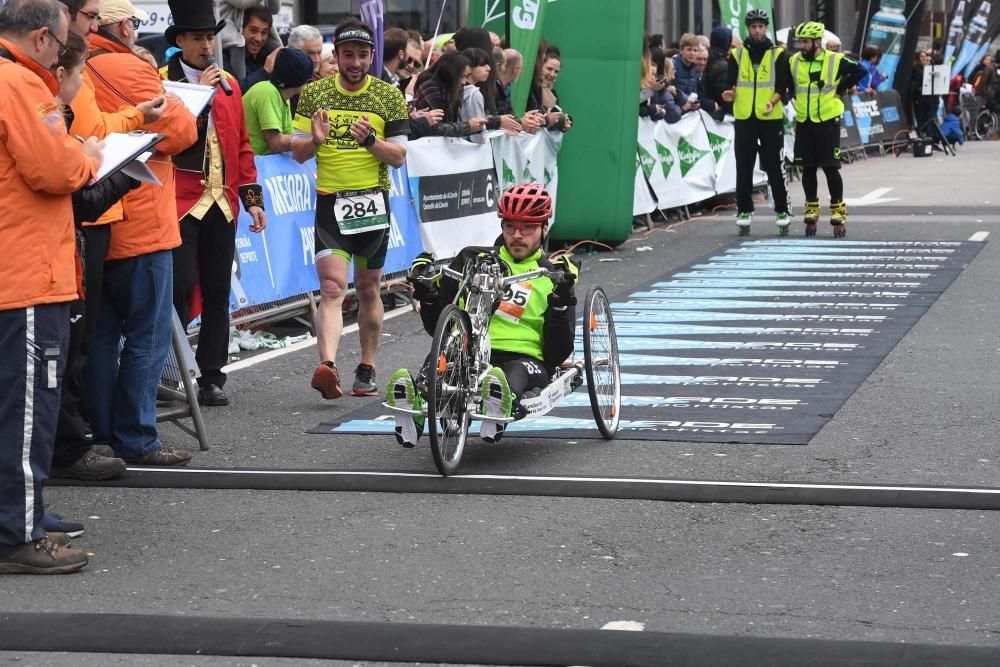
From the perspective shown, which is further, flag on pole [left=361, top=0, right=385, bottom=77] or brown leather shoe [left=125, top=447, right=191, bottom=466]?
flag on pole [left=361, top=0, right=385, bottom=77]

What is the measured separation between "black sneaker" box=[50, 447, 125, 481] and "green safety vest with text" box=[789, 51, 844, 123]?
1145cm

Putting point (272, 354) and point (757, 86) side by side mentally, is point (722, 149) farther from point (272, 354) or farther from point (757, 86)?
point (272, 354)

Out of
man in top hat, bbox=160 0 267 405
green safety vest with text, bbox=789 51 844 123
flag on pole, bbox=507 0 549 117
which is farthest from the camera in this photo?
green safety vest with text, bbox=789 51 844 123

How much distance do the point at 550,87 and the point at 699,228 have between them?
11.7ft

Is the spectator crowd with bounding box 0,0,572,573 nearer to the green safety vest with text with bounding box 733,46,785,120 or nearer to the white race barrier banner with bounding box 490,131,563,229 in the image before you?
the white race barrier banner with bounding box 490,131,563,229

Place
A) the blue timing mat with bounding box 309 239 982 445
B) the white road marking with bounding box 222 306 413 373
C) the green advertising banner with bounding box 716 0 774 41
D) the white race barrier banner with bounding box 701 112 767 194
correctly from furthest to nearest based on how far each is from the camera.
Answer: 1. the green advertising banner with bounding box 716 0 774 41
2. the white race barrier banner with bounding box 701 112 767 194
3. the white road marking with bounding box 222 306 413 373
4. the blue timing mat with bounding box 309 239 982 445

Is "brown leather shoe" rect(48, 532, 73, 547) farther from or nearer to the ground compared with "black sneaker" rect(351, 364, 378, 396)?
farther from the ground

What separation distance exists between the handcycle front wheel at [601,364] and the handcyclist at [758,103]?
951 centimetres

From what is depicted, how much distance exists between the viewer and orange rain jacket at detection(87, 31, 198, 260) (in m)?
7.33

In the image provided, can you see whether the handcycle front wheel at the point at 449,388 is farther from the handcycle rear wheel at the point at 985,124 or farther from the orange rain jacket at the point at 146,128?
the handcycle rear wheel at the point at 985,124

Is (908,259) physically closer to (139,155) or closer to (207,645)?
(139,155)

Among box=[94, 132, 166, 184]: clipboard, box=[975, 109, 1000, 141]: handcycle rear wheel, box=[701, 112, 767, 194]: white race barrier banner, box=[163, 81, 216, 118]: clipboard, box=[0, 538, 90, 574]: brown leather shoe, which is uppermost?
box=[163, 81, 216, 118]: clipboard

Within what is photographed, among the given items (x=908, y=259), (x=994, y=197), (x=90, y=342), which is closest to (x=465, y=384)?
(x=90, y=342)

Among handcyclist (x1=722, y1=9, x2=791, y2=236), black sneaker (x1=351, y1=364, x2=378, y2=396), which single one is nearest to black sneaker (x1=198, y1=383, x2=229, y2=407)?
black sneaker (x1=351, y1=364, x2=378, y2=396)
